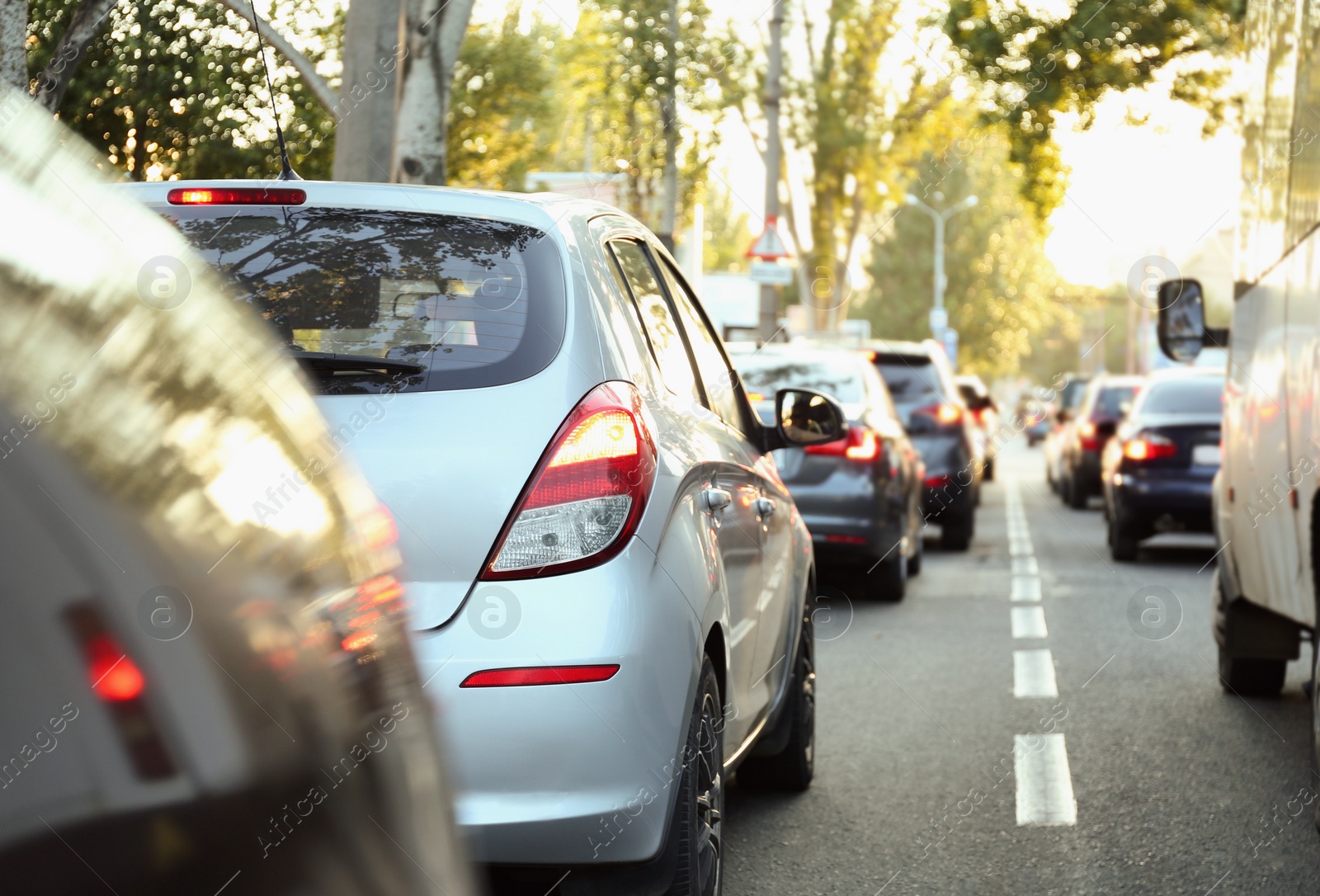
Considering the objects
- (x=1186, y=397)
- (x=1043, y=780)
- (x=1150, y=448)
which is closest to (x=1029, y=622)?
(x=1150, y=448)

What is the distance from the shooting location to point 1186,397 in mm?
14391

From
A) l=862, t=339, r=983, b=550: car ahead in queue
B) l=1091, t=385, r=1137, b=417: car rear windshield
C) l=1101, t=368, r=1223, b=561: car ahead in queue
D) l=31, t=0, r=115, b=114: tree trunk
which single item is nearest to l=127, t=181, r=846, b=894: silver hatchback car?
l=31, t=0, r=115, b=114: tree trunk

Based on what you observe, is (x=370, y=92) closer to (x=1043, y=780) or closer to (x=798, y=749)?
(x=798, y=749)

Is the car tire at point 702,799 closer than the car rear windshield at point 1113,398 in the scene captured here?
Yes

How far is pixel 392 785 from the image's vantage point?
5.44ft

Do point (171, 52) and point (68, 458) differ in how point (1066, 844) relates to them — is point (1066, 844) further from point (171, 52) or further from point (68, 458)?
point (171, 52)

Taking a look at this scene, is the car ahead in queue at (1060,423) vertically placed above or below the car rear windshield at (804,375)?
below

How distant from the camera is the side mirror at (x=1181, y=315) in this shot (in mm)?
7707

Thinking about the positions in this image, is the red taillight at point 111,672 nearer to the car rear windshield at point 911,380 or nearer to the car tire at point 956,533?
the car rear windshield at point 911,380

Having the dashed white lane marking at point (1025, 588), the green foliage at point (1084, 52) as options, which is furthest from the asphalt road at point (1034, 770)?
the green foliage at point (1084, 52)

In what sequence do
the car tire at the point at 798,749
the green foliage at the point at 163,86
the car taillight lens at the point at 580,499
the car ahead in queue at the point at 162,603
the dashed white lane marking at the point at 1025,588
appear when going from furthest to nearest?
the dashed white lane marking at the point at 1025,588
the green foliage at the point at 163,86
the car tire at the point at 798,749
the car taillight lens at the point at 580,499
the car ahead in queue at the point at 162,603

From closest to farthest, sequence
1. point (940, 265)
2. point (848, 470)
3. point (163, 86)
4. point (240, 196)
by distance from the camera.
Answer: point (240, 196) < point (163, 86) < point (848, 470) < point (940, 265)

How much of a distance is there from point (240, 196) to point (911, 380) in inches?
443

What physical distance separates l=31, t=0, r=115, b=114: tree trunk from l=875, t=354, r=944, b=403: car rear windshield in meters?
8.06
